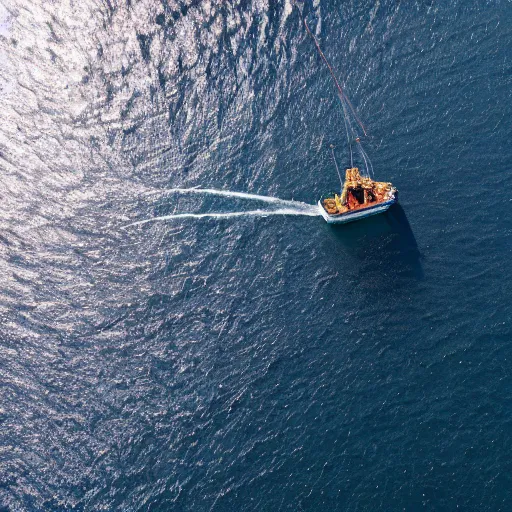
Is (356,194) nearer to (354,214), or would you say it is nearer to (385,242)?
(354,214)

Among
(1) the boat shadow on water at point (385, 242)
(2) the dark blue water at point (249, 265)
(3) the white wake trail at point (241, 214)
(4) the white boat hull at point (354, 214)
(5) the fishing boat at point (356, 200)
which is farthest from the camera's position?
(3) the white wake trail at point (241, 214)

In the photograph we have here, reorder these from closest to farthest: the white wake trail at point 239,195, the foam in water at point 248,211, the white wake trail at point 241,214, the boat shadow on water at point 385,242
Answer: the boat shadow on water at point 385,242, the white wake trail at point 241,214, the foam in water at point 248,211, the white wake trail at point 239,195

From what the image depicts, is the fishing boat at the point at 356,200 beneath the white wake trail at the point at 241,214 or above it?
beneath

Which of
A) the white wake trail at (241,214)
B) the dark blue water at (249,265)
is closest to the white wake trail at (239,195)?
the white wake trail at (241,214)

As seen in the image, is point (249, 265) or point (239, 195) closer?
point (249, 265)

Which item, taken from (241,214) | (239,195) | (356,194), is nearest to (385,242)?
(356,194)

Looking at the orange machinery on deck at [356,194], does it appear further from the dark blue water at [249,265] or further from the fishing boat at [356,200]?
the dark blue water at [249,265]

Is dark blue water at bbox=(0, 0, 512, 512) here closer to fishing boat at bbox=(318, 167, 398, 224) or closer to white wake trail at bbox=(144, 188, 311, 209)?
white wake trail at bbox=(144, 188, 311, 209)
